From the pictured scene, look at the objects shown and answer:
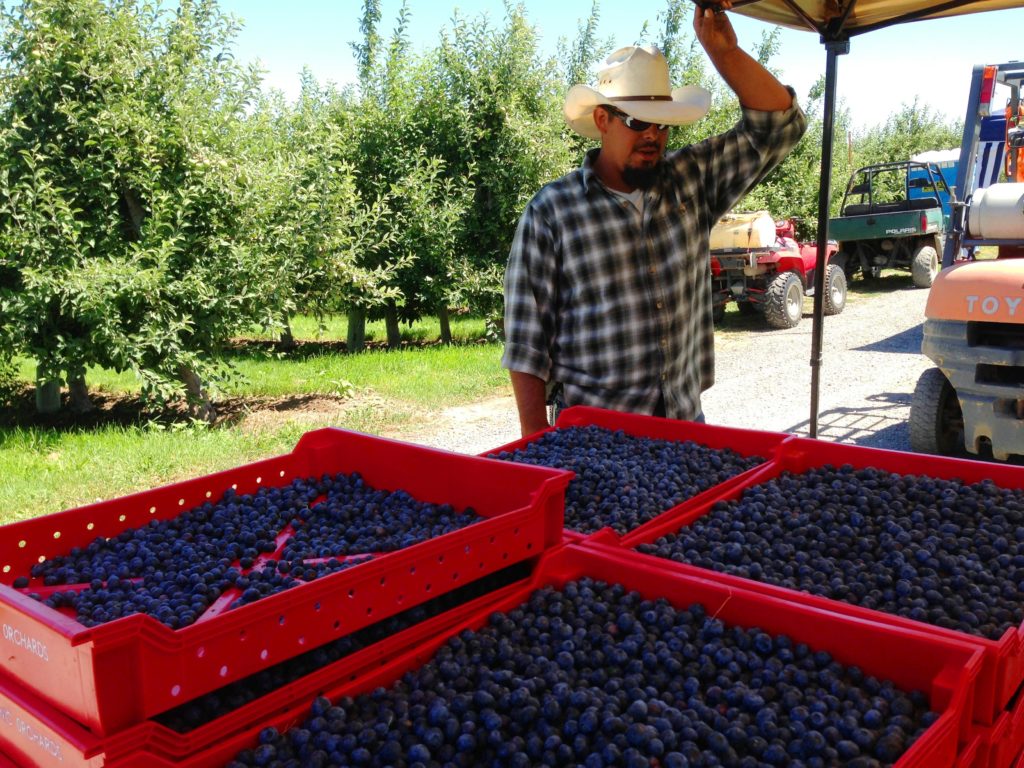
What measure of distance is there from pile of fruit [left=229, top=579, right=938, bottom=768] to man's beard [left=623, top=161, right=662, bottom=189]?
1921 millimetres

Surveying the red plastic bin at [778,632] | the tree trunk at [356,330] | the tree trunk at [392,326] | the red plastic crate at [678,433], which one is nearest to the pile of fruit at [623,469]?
the red plastic crate at [678,433]

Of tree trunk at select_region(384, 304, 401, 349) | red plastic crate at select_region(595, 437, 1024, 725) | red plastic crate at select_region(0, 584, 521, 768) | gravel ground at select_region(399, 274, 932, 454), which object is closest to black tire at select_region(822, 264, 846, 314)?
gravel ground at select_region(399, 274, 932, 454)

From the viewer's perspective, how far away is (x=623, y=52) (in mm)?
3293

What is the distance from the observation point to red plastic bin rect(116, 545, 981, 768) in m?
1.34

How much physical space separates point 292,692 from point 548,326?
2119 mm

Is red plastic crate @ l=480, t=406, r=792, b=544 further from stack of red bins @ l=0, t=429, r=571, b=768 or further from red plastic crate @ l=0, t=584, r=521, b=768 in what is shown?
red plastic crate @ l=0, t=584, r=521, b=768

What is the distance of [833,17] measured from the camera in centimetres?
407

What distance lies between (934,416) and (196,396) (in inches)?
236

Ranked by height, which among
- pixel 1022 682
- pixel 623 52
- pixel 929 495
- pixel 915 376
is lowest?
pixel 915 376

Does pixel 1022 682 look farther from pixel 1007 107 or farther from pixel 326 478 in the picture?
pixel 1007 107

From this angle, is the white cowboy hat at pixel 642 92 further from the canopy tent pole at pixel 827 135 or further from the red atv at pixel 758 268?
the red atv at pixel 758 268

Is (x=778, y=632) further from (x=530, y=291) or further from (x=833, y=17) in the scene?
(x=833, y=17)

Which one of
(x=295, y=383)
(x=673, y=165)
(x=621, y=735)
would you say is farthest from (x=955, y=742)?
(x=295, y=383)

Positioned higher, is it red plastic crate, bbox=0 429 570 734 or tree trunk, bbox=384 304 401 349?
red plastic crate, bbox=0 429 570 734
